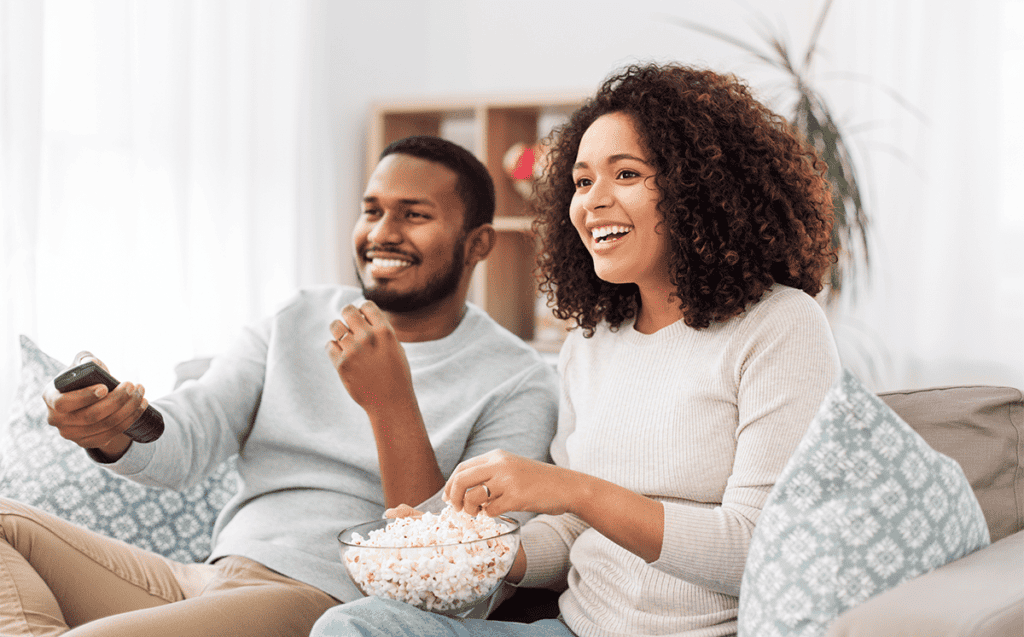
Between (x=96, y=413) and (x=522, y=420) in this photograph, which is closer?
(x=96, y=413)

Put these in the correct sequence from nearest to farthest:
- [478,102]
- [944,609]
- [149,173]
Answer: [944,609]
[149,173]
[478,102]

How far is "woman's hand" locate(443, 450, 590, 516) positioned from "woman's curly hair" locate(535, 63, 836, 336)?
1.00 feet

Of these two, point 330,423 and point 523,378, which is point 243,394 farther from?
point 523,378

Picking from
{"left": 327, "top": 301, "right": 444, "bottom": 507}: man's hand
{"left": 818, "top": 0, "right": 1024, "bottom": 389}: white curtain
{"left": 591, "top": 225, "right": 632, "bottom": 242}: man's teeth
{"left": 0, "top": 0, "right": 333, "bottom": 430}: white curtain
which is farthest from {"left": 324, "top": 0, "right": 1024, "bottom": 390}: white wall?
{"left": 327, "top": 301, "right": 444, "bottom": 507}: man's hand

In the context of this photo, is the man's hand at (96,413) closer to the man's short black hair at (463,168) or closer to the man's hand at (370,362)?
the man's hand at (370,362)

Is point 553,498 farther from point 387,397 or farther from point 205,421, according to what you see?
point 205,421

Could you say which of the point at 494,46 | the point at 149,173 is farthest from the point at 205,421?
the point at 494,46

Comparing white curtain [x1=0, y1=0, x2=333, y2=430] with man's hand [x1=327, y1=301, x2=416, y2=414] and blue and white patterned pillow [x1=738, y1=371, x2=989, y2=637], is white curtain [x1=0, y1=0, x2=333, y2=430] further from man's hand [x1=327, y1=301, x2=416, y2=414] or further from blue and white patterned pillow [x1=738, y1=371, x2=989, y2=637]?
blue and white patterned pillow [x1=738, y1=371, x2=989, y2=637]

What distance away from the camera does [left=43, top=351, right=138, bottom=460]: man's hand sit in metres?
1.21

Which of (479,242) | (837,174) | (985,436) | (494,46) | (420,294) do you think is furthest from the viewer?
(494,46)

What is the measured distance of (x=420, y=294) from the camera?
155cm

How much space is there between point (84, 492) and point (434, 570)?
32.7 inches

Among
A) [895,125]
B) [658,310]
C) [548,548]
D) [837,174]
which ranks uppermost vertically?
[895,125]

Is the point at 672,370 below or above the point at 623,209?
below
